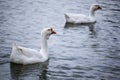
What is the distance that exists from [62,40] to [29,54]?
10.9 feet

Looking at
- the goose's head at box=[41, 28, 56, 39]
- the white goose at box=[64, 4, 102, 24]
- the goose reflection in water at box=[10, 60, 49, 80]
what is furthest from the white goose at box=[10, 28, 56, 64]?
the white goose at box=[64, 4, 102, 24]

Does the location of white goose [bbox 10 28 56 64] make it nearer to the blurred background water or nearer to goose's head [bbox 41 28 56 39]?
goose's head [bbox 41 28 56 39]

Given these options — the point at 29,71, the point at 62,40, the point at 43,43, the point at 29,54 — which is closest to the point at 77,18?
the point at 62,40

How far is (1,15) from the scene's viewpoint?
21.2 m

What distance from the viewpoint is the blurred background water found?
13758mm

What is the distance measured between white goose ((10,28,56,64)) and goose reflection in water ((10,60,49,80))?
0.17 meters

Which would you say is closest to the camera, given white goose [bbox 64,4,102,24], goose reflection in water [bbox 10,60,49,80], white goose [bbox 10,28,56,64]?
goose reflection in water [bbox 10,60,49,80]

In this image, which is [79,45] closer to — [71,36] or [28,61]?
[71,36]

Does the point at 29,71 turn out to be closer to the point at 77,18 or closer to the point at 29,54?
the point at 29,54

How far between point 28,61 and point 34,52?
17.2 inches

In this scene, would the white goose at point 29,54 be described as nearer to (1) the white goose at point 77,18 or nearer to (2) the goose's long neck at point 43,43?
(2) the goose's long neck at point 43,43

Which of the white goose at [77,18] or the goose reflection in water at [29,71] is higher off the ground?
the white goose at [77,18]

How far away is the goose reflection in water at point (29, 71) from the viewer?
13.3m

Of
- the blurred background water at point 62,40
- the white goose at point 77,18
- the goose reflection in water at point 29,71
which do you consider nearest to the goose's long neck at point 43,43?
the blurred background water at point 62,40
